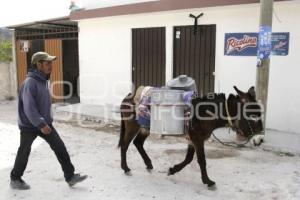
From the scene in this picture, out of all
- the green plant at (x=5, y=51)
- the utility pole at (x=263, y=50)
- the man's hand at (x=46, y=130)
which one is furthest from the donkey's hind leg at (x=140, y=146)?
the green plant at (x=5, y=51)

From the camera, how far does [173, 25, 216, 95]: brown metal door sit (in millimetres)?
8680

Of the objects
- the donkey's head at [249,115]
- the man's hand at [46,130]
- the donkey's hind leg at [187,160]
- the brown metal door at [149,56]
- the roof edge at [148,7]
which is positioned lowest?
the donkey's hind leg at [187,160]

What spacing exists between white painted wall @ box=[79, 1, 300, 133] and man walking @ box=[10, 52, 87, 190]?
14.7 ft

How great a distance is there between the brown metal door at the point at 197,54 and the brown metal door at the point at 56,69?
4.66 m

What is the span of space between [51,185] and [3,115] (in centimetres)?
657

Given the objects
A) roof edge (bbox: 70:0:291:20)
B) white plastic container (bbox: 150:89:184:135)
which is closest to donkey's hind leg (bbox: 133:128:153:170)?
white plastic container (bbox: 150:89:184:135)

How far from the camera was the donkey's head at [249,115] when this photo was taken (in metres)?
4.59

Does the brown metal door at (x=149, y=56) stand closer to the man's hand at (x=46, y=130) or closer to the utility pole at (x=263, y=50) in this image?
the utility pole at (x=263, y=50)

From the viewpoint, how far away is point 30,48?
47.0 feet

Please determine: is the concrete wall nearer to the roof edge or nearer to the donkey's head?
the roof edge

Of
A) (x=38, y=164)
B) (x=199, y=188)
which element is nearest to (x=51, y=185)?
(x=38, y=164)

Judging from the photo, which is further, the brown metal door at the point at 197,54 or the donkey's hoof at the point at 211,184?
the brown metal door at the point at 197,54

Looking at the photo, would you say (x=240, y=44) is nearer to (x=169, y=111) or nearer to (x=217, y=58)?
(x=217, y=58)

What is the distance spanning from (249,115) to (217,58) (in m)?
4.06
